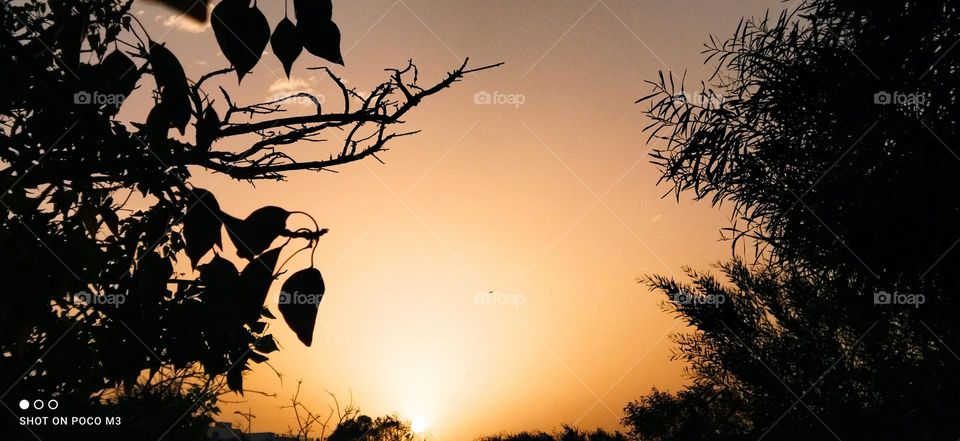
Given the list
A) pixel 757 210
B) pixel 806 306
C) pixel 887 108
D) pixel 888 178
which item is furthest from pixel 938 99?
pixel 806 306

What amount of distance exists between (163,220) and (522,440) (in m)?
12.1

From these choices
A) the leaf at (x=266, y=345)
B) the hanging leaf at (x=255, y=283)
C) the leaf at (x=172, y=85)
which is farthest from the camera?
the leaf at (x=266, y=345)

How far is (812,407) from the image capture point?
11.2m

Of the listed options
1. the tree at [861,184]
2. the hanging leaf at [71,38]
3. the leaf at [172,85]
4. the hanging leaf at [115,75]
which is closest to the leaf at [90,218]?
the hanging leaf at [71,38]

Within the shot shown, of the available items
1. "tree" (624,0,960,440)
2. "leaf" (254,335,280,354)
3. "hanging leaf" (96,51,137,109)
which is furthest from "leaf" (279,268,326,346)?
"tree" (624,0,960,440)

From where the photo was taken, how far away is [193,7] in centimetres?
78

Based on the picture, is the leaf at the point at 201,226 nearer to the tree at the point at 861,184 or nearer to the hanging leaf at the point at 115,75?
the hanging leaf at the point at 115,75

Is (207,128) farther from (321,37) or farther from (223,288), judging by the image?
(223,288)

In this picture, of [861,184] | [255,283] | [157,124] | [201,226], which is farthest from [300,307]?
[861,184]

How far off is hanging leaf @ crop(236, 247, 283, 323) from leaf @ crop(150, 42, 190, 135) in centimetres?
24

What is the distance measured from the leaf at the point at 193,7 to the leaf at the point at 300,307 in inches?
12.8

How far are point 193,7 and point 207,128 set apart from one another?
0.78 ft

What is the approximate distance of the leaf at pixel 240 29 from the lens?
2.54ft

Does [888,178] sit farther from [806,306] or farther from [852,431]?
[806,306]
